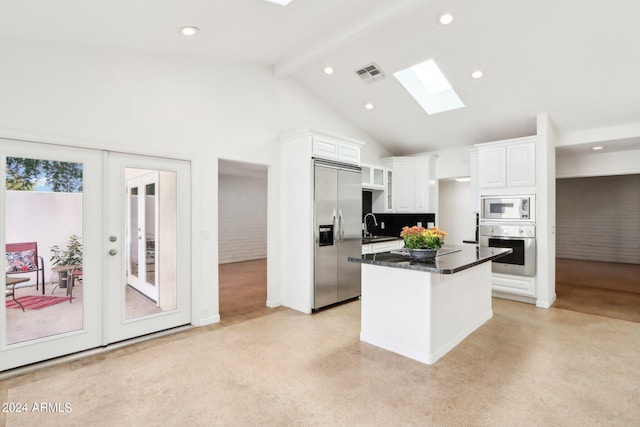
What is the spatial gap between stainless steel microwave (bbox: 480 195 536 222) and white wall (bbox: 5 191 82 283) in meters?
5.21

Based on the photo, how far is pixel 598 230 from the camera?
9.30 metres

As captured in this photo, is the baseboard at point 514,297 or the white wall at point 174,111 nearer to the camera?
the white wall at point 174,111

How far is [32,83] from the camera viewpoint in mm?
2752

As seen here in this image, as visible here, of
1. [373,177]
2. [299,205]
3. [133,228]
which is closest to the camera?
[133,228]

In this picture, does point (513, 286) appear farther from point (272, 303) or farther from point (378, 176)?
point (272, 303)

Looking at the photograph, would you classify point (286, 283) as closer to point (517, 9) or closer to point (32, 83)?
point (32, 83)

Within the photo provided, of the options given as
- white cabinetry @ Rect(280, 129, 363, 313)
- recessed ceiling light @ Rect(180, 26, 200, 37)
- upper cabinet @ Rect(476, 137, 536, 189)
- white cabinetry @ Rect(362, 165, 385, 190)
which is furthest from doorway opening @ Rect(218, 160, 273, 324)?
upper cabinet @ Rect(476, 137, 536, 189)

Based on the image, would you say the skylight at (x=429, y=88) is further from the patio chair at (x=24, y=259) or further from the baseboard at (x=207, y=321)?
the patio chair at (x=24, y=259)

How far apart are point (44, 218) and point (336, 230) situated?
3137mm

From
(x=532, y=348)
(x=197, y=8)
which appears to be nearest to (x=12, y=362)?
(x=197, y=8)

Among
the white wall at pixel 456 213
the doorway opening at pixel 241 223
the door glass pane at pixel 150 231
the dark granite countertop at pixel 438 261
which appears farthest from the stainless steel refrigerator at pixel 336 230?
the white wall at pixel 456 213

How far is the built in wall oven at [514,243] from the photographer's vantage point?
15.5 ft

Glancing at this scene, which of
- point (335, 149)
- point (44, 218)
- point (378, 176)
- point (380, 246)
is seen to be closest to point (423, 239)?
point (335, 149)

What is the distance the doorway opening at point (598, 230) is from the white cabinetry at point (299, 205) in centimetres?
541
